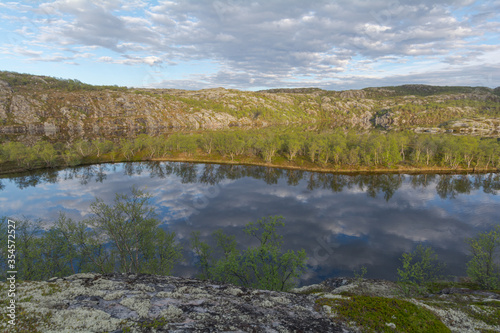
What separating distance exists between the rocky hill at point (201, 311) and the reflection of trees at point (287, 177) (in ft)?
269

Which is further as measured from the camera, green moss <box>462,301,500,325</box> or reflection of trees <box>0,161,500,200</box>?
reflection of trees <box>0,161,500,200</box>

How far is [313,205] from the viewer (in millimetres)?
79500

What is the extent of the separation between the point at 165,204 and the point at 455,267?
83200 millimetres

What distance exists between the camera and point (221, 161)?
135 m

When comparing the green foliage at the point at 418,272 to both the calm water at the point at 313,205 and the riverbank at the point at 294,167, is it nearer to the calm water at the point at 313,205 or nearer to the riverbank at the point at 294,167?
the calm water at the point at 313,205

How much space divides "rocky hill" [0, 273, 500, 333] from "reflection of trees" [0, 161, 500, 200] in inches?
3229

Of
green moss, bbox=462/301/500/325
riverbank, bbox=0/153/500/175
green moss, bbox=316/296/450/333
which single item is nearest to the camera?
green moss, bbox=316/296/450/333

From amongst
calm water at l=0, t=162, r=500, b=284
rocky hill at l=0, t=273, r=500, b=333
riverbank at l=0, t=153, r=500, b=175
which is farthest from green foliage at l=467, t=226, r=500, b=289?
riverbank at l=0, t=153, r=500, b=175

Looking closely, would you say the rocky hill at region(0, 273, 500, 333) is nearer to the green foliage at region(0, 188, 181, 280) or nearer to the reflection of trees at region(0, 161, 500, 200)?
the green foliage at region(0, 188, 181, 280)

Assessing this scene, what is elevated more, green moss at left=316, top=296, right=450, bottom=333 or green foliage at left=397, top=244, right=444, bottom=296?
green moss at left=316, top=296, right=450, bottom=333

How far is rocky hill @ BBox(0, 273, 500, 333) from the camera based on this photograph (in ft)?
37.7

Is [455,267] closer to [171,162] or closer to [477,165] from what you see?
[477,165]

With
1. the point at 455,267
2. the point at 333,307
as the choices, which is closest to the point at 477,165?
the point at 455,267

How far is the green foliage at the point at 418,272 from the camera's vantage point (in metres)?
31.9
